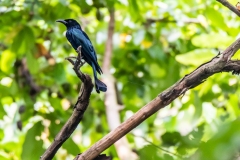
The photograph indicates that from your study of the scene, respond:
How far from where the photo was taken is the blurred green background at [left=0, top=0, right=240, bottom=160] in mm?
1426

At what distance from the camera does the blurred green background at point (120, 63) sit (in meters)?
1.43

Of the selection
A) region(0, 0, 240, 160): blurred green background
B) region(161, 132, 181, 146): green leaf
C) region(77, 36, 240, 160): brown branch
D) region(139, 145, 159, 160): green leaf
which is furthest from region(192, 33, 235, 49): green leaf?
region(139, 145, 159, 160): green leaf

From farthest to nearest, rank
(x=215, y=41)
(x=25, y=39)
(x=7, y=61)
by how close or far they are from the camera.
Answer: (x=7, y=61), (x=25, y=39), (x=215, y=41)

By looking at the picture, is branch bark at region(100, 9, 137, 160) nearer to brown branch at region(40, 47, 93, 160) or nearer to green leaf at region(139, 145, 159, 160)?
brown branch at region(40, 47, 93, 160)

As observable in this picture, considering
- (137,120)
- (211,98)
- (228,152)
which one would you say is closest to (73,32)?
(137,120)

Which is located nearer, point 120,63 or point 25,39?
point 25,39

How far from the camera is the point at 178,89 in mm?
735

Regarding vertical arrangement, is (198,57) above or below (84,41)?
below

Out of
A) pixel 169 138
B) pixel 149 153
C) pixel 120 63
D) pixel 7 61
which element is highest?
pixel 7 61

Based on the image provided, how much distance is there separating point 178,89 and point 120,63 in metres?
1.18

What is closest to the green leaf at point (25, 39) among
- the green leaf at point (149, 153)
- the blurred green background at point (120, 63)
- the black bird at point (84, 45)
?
the blurred green background at point (120, 63)

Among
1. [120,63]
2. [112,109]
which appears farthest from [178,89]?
[120,63]

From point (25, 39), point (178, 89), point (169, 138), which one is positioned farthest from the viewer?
point (25, 39)

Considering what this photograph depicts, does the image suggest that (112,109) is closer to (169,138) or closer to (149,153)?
(169,138)
